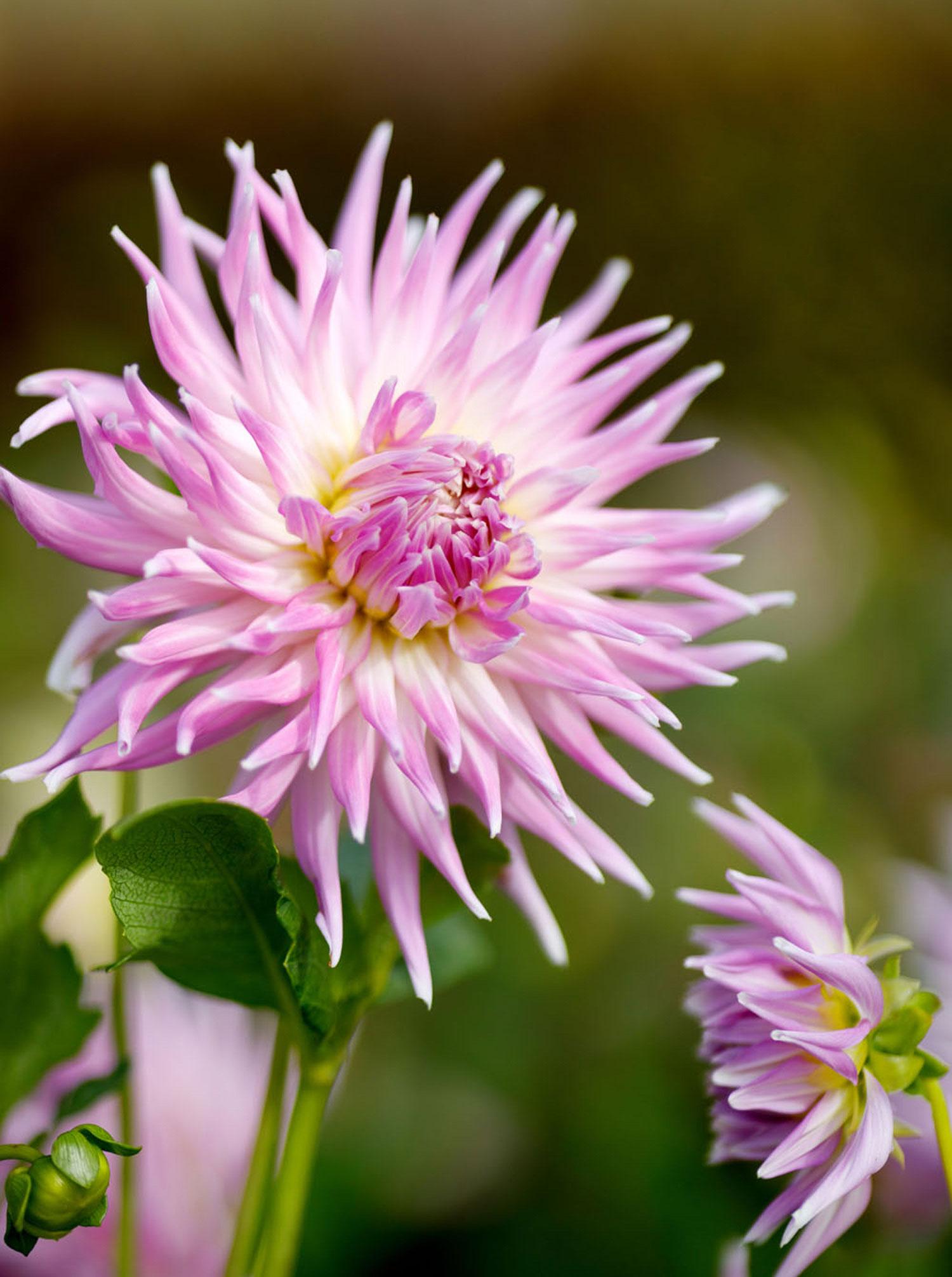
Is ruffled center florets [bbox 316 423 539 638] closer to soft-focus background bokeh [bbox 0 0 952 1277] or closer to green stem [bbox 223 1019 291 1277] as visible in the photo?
green stem [bbox 223 1019 291 1277]

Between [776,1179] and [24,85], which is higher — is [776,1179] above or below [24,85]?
below

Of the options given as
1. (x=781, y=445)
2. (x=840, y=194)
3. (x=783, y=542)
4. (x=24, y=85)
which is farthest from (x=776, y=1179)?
(x=24, y=85)

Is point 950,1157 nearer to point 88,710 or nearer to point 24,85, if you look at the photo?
point 88,710

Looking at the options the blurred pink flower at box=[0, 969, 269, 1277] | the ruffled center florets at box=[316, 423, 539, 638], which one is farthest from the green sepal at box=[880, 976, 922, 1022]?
the blurred pink flower at box=[0, 969, 269, 1277]

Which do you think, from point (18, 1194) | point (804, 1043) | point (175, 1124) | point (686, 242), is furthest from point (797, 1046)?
point (686, 242)

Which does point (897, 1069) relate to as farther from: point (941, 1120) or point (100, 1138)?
point (100, 1138)

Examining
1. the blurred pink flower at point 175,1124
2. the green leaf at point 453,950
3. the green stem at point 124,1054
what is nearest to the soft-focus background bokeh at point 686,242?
the blurred pink flower at point 175,1124

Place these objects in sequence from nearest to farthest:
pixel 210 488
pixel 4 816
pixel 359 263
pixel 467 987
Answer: pixel 210 488, pixel 359 263, pixel 4 816, pixel 467 987
